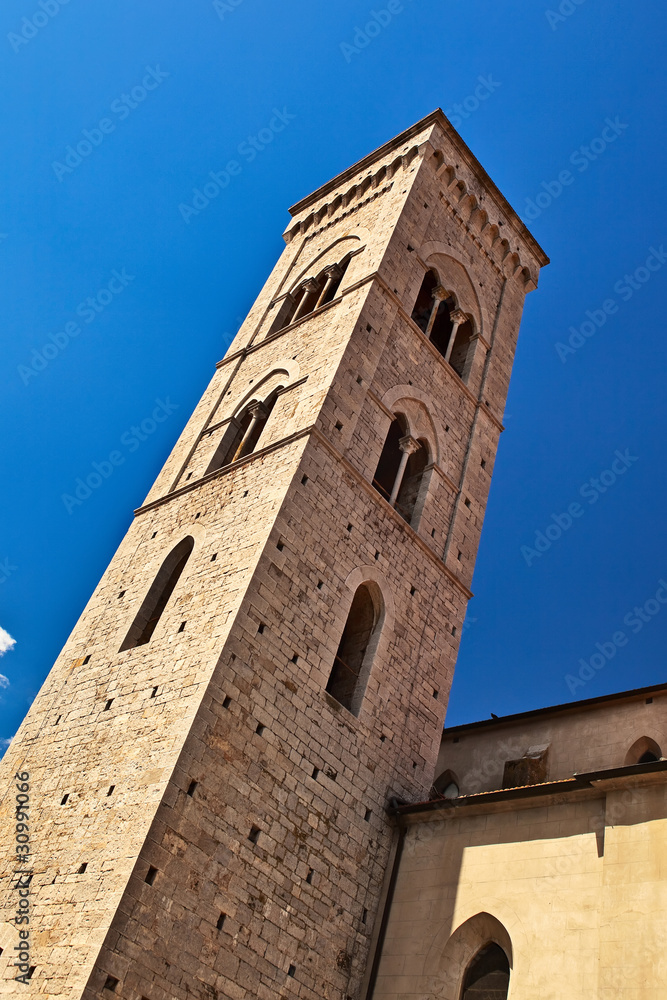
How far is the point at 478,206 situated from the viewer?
2502 cm

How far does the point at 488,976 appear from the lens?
11844 mm

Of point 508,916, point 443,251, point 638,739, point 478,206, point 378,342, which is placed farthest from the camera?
point 478,206

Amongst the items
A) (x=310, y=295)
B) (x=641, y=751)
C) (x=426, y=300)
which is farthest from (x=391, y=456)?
(x=641, y=751)

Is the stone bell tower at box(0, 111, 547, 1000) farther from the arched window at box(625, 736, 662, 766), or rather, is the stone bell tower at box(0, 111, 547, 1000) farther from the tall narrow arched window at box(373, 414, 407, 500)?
the arched window at box(625, 736, 662, 766)

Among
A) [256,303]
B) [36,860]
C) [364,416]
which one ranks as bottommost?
[36,860]

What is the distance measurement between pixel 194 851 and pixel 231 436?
9625 mm

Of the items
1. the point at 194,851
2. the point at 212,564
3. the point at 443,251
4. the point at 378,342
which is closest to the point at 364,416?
the point at 378,342

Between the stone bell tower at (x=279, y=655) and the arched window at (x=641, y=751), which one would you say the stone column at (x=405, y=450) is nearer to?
the stone bell tower at (x=279, y=655)

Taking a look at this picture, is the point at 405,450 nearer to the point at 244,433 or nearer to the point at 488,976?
the point at 244,433

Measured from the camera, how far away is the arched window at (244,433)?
1808 centimetres

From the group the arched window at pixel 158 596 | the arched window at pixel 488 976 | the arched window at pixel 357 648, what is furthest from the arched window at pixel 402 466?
the arched window at pixel 488 976

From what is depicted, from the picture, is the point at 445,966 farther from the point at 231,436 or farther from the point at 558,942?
the point at 231,436

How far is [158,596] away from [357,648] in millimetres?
3702

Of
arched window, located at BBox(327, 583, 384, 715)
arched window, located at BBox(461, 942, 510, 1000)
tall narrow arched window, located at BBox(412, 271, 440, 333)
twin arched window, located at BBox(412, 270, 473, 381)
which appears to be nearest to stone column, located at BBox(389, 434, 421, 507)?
arched window, located at BBox(327, 583, 384, 715)
